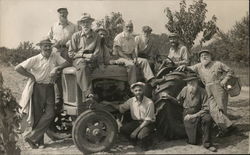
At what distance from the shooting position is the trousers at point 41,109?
5.49 meters

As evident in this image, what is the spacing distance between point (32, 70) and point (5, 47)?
2.82 ft

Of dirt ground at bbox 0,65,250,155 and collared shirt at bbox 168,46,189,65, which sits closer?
dirt ground at bbox 0,65,250,155

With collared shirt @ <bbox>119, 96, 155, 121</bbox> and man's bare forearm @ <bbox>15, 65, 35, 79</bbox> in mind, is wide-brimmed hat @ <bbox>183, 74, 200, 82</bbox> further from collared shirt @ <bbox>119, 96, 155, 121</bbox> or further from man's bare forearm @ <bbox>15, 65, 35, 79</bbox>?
man's bare forearm @ <bbox>15, 65, 35, 79</bbox>

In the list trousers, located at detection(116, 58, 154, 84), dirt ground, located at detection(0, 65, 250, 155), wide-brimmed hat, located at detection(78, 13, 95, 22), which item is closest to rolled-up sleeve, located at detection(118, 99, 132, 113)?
trousers, located at detection(116, 58, 154, 84)

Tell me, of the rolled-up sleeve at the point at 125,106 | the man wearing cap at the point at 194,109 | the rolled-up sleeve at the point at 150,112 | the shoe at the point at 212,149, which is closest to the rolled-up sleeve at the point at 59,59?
the rolled-up sleeve at the point at 125,106

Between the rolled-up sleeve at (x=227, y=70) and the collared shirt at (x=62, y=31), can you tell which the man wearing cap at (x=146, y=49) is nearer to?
the collared shirt at (x=62, y=31)

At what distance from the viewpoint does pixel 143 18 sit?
5145 millimetres

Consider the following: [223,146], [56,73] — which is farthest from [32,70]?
[223,146]

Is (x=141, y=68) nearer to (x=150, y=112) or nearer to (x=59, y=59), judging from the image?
(x=150, y=112)

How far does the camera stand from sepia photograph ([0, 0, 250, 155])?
4973 mm

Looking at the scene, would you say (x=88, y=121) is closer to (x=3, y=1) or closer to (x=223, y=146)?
(x=223, y=146)

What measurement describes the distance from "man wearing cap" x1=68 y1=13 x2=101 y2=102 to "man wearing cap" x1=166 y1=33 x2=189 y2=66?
Result: 0.87 metres

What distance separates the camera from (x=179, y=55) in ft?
18.3

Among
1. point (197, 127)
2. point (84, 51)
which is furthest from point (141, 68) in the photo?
point (197, 127)
